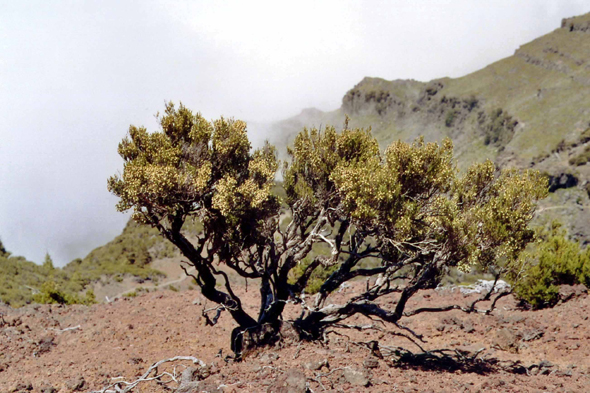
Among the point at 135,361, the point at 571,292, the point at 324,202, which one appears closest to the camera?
the point at 324,202

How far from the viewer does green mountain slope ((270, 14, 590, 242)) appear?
296 feet

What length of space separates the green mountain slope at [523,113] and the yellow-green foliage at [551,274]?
6903 centimetres

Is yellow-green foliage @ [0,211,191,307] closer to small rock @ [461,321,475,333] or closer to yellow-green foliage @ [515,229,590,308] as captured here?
small rock @ [461,321,475,333]

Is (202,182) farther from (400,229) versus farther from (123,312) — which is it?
(123,312)

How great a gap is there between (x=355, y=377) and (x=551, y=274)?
13.4m

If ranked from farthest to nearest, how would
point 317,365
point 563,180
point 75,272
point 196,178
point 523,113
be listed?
point 523,113
point 563,180
point 75,272
point 196,178
point 317,365

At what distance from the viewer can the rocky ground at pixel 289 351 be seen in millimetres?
9172

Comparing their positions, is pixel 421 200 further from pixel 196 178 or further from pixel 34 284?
pixel 34 284

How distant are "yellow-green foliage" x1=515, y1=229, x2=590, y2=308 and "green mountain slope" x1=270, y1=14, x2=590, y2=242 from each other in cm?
6903

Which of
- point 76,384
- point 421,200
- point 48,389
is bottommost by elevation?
point 76,384

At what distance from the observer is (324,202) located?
36.7ft

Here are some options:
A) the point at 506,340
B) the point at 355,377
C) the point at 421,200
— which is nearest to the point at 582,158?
the point at 506,340

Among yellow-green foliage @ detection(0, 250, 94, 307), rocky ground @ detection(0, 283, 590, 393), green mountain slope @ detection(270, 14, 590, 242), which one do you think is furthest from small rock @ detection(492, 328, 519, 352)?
green mountain slope @ detection(270, 14, 590, 242)

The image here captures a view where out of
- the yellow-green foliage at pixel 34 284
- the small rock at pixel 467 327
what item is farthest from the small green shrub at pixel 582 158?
the yellow-green foliage at pixel 34 284
